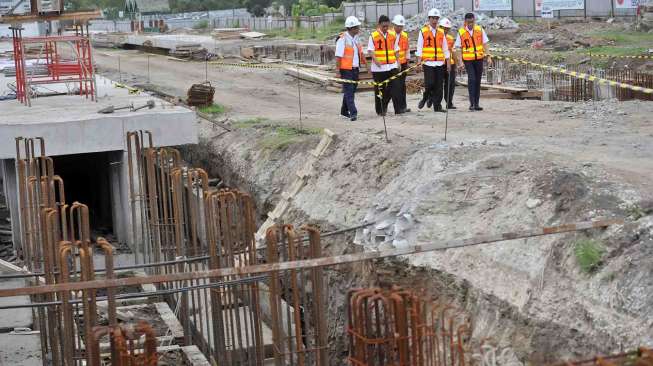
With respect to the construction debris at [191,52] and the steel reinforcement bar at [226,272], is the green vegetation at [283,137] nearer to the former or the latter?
the steel reinforcement bar at [226,272]

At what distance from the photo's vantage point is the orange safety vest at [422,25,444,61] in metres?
17.7

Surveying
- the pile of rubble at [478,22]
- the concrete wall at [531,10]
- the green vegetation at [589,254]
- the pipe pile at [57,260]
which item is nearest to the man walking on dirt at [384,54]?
the pipe pile at [57,260]

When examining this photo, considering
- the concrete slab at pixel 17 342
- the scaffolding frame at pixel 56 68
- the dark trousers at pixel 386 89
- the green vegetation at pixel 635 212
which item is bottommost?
the concrete slab at pixel 17 342

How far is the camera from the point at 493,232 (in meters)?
10.9

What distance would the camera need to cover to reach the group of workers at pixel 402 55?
686 inches

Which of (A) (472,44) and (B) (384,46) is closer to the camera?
(B) (384,46)

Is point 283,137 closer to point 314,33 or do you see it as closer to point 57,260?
point 57,260

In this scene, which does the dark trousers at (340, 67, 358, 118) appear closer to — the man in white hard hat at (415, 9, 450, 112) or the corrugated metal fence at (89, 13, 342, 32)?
the man in white hard hat at (415, 9, 450, 112)

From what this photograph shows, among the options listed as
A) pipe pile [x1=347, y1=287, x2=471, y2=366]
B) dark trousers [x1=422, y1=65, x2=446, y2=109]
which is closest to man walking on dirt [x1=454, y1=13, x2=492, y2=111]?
dark trousers [x1=422, y1=65, x2=446, y2=109]

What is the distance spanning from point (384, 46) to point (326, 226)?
478cm

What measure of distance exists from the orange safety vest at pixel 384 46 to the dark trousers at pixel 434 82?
0.70 meters

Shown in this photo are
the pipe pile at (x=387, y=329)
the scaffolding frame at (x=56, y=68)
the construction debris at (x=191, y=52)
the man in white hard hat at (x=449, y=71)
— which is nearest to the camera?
the pipe pile at (x=387, y=329)

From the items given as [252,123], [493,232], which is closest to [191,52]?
[252,123]

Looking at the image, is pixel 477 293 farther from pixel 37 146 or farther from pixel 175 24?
pixel 175 24
